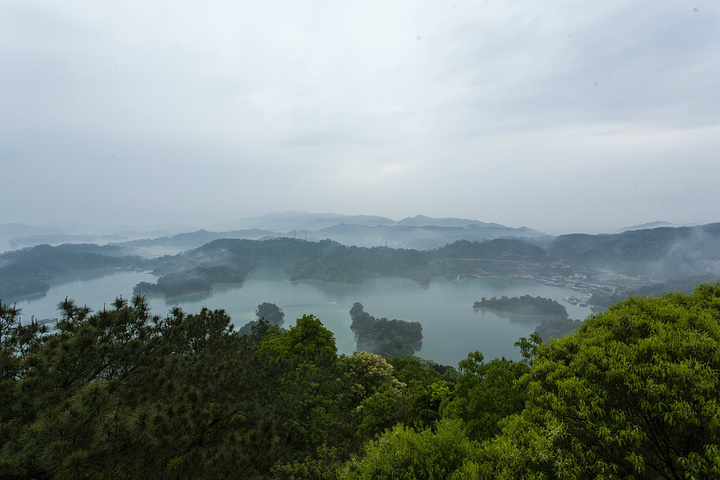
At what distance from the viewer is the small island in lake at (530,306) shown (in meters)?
50.7

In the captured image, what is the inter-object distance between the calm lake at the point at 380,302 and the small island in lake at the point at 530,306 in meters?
1.99

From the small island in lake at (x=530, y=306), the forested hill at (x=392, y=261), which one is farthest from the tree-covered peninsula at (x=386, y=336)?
the forested hill at (x=392, y=261)

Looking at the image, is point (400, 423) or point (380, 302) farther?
point (380, 302)

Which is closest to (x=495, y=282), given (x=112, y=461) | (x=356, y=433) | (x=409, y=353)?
(x=409, y=353)

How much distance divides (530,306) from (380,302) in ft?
90.8

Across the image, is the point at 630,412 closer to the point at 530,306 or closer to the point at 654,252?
the point at 530,306

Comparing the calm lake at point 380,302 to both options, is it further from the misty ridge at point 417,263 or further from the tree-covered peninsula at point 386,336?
the misty ridge at point 417,263

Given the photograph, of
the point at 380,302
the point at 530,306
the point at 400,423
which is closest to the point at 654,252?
the point at 530,306

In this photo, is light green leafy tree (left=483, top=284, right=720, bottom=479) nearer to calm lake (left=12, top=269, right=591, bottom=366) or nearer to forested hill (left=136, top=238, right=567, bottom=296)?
calm lake (left=12, top=269, right=591, bottom=366)

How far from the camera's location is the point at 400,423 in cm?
399

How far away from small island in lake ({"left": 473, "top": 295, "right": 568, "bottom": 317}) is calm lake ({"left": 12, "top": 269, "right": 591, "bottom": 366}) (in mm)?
1986

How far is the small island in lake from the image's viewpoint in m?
50.7

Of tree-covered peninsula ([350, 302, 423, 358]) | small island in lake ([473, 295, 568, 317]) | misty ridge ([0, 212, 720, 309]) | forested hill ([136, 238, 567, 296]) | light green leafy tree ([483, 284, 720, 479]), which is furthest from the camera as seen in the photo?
forested hill ([136, 238, 567, 296])

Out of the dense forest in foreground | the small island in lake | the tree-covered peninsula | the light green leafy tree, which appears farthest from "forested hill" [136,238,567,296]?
the light green leafy tree
